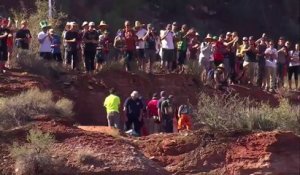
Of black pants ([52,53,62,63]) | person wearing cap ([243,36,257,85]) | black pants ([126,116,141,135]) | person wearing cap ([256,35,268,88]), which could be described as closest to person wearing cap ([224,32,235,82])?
person wearing cap ([243,36,257,85])

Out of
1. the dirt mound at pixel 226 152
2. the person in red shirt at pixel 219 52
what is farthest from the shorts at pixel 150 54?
the dirt mound at pixel 226 152

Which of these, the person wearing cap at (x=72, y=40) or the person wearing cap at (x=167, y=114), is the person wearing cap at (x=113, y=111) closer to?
the person wearing cap at (x=167, y=114)

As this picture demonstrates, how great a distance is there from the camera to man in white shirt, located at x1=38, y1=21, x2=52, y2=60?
27.5 m

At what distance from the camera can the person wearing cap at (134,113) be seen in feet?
83.0

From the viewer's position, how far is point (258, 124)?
24.5 metres

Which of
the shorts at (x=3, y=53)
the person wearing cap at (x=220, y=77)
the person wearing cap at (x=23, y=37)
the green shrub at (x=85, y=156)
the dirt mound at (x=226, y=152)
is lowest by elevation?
the dirt mound at (x=226, y=152)

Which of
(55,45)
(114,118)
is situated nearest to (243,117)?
(114,118)

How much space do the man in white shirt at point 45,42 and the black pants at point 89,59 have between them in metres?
1.11

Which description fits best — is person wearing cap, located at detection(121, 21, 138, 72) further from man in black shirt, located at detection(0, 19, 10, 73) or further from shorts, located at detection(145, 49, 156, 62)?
man in black shirt, located at detection(0, 19, 10, 73)

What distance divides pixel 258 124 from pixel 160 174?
3.87m

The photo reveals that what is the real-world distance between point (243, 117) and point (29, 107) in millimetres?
5527

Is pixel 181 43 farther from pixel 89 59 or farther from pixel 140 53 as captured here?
pixel 89 59

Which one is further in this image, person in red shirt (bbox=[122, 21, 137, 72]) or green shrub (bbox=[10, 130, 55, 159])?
person in red shirt (bbox=[122, 21, 137, 72])

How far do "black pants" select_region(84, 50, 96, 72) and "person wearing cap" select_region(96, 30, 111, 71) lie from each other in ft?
0.88
